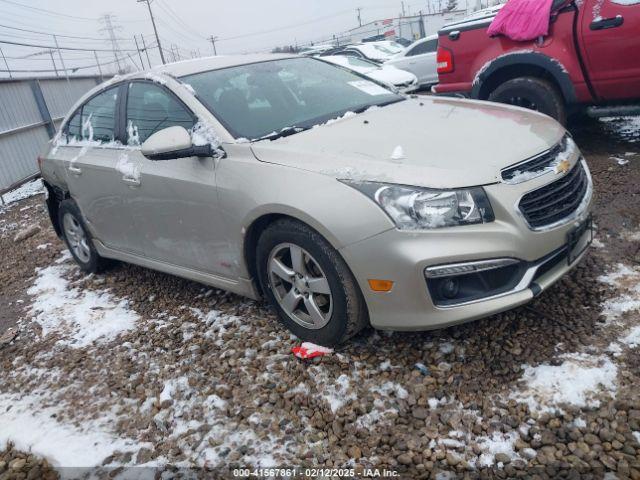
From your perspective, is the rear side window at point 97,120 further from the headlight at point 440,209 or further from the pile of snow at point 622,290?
the pile of snow at point 622,290

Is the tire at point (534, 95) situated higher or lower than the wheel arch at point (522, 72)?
lower

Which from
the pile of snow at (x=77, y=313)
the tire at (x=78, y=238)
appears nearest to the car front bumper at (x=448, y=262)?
the pile of snow at (x=77, y=313)

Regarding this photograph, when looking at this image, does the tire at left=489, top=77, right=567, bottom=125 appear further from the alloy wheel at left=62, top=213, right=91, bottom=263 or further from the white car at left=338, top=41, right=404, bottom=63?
the white car at left=338, top=41, right=404, bottom=63

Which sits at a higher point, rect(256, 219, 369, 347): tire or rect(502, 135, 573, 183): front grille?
rect(502, 135, 573, 183): front grille

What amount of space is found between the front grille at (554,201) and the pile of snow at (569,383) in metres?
0.71

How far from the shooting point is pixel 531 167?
2539mm

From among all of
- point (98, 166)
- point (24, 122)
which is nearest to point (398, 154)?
point (98, 166)

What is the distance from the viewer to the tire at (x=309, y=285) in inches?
103

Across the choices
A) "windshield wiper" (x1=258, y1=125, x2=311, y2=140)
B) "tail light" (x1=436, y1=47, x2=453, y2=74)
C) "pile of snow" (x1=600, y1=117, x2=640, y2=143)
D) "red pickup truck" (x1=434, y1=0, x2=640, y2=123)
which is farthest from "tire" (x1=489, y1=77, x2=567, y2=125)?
"windshield wiper" (x1=258, y1=125, x2=311, y2=140)

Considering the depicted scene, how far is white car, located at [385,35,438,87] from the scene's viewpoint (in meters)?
11.1

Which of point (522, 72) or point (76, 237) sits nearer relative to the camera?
point (76, 237)

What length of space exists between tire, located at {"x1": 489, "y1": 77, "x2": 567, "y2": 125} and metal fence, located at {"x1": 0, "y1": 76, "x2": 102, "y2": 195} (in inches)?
352

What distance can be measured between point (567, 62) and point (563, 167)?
297 centimetres

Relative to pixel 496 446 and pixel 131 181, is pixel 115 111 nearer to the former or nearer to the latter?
pixel 131 181
